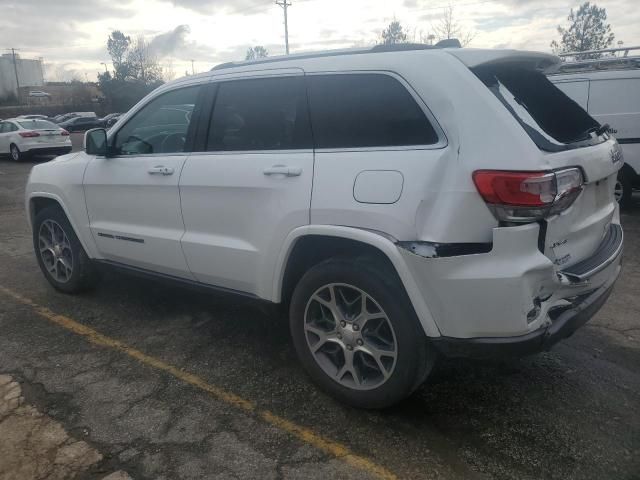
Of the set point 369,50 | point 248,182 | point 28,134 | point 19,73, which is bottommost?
point 28,134

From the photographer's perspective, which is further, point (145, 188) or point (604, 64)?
point (604, 64)

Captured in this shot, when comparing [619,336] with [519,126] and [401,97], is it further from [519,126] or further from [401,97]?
[401,97]

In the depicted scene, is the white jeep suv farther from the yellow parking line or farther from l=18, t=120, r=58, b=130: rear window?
l=18, t=120, r=58, b=130: rear window

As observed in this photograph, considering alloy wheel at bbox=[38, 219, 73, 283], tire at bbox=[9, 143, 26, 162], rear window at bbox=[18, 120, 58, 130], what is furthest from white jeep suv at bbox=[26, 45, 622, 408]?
rear window at bbox=[18, 120, 58, 130]

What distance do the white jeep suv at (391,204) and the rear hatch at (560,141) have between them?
13 mm

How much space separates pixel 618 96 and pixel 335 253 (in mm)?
6473

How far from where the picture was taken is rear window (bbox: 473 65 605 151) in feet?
8.68

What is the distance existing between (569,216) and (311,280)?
1.33m

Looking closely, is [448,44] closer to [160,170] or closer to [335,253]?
[335,253]

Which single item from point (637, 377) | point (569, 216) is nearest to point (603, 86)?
point (637, 377)

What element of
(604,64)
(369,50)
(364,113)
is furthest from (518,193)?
(604,64)

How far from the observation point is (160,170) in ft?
12.5

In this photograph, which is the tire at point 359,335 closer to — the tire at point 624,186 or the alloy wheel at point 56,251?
the alloy wheel at point 56,251

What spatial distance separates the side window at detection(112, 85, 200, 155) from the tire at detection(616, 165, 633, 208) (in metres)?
6.46
